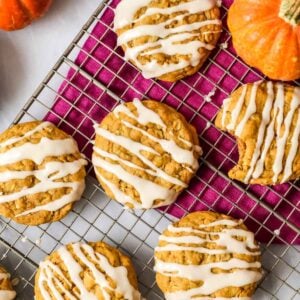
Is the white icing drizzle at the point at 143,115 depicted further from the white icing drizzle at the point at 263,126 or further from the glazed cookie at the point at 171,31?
the white icing drizzle at the point at 263,126

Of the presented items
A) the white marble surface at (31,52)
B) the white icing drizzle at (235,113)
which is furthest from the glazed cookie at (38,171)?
the white icing drizzle at (235,113)

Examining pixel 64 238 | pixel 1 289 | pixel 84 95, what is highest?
pixel 84 95

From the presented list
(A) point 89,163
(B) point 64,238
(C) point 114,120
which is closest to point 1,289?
(B) point 64,238

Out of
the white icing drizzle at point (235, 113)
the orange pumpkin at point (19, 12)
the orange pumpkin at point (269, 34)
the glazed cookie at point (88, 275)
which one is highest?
the orange pumpkin at point (269, 34)

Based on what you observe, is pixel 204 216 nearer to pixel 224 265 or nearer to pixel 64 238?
pixel 224 265

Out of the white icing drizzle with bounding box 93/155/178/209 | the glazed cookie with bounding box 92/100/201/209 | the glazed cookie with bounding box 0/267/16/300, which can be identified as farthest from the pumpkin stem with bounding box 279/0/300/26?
the glazed cookie with bounding box 0/267/16/300

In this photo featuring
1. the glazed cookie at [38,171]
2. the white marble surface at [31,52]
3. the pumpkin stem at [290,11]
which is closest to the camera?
the pumpkin stem at [290,11]
